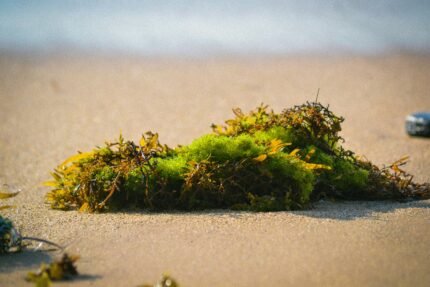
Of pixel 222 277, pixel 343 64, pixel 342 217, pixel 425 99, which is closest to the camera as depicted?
pixel 222 277

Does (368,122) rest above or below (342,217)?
above

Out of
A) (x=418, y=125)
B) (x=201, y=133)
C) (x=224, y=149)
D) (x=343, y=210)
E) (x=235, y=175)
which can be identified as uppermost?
(x=418, y=125)

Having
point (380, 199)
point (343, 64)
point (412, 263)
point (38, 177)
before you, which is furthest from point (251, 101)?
point (412, 263)

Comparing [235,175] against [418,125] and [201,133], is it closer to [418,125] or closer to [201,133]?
[418,125]

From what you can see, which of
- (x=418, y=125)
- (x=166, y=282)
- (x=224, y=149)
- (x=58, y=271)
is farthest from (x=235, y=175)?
(x=418, y=125)

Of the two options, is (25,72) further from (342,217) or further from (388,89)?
(342,217)

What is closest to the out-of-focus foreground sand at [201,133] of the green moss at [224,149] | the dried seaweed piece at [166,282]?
the dried seaweed piece at [166,282]

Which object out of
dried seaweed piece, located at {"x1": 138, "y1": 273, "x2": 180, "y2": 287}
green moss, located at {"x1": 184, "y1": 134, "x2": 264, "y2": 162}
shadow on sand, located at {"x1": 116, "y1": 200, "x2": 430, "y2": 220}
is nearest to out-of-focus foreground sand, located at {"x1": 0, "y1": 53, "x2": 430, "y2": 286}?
shadow on sand, located at {"x1": 116, "y1": 200, "x2": 430, "y2": 220}

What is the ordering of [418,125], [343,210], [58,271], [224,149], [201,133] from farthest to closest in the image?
[201,133]
[418,125]
[224,149]
[343,210]
[58,271]
